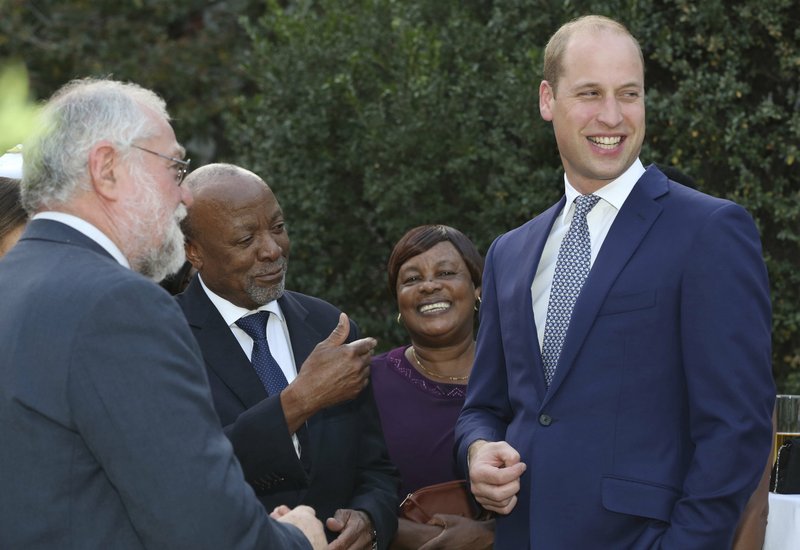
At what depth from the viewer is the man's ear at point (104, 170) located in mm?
2820

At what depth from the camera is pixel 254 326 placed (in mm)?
4316

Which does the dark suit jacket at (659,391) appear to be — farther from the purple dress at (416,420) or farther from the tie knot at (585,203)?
the purple dress at (416,420)

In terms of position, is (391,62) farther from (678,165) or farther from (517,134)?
(678,165)

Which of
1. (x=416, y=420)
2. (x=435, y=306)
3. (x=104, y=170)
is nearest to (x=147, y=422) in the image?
(x=104, y=170)

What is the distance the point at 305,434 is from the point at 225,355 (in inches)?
16.5

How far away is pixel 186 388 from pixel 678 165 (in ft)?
18.4

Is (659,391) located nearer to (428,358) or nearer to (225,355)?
(225,355)

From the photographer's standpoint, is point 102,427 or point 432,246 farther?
point 432,246

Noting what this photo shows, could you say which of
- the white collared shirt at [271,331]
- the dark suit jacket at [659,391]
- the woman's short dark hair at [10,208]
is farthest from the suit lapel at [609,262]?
the woman's short dark hair at [10,208]

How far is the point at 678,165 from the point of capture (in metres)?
7.58

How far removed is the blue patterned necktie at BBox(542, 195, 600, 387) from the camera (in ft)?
11.3

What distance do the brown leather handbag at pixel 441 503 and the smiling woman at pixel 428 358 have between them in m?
0.28

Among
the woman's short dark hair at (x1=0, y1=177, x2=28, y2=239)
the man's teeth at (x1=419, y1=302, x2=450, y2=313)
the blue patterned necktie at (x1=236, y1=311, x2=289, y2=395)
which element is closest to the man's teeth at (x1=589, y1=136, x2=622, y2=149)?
the blue patterned necktie at (x1=236, y1=311, x2=289, y2=395)

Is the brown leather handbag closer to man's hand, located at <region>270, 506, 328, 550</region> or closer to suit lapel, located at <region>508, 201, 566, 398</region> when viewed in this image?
suit lapel, located at <region>508, 201, 566, 398</region>
